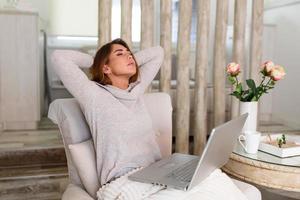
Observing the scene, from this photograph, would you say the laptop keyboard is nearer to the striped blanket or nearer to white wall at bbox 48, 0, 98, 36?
the striped blanket

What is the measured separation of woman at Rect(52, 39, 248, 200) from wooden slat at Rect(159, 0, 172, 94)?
3.02 feet

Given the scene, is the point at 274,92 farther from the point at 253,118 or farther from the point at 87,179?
the point at 87,179

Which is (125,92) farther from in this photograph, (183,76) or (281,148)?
(183,76)

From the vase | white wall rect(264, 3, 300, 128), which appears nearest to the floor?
the vase

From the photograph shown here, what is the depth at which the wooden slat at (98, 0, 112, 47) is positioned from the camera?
247cm

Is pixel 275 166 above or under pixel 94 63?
under

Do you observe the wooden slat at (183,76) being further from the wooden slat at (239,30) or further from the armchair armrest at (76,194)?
the armchair armrest at (76,194)

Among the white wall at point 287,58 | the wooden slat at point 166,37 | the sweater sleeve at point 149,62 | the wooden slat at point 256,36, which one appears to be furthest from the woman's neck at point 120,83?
the white wall at point 287,58

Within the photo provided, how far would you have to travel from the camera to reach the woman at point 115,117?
1.39 metres

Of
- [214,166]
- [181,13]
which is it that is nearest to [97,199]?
[214,166]

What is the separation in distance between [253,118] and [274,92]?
2.92 m

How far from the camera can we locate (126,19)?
2.54m

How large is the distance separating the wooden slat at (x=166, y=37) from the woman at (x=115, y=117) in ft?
→ 3.02

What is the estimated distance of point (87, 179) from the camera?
1489 millimetres
